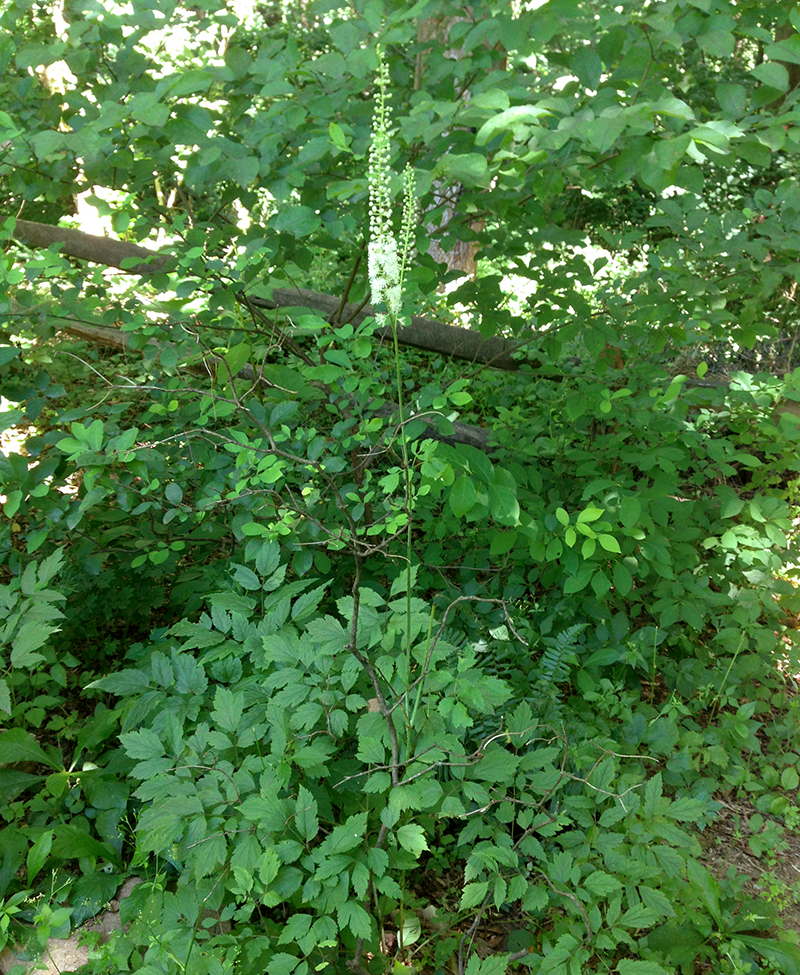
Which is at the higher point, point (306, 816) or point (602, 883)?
point (306, 816)

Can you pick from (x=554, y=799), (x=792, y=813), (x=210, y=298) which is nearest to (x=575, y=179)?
(x=210, y=298)

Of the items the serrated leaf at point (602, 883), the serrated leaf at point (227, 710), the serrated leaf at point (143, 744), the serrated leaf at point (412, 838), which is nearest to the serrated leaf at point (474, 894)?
the serrated leaf at point (412, 838)

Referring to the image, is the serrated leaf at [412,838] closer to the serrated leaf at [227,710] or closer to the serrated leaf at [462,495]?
the serrated leaf at [227,710]

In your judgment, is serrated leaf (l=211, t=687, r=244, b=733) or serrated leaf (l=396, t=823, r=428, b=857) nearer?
serrated leaf (l=396, t=823, r=428, b=857)

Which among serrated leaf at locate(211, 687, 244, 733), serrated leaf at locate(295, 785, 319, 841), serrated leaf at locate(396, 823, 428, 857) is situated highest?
serrated leaf at locate(211, 687, 244, 733)

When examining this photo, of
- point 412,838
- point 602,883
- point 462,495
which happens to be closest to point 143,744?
point 412,838

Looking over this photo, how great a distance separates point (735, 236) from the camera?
2.53 metres

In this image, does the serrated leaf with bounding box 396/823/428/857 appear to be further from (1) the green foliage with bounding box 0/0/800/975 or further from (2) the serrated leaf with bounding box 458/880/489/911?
(2) the serrated leaf with bounding box 458/880/489/911

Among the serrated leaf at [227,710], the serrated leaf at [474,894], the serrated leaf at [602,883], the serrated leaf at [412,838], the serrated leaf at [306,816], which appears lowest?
the serrated leaf at [602,883]

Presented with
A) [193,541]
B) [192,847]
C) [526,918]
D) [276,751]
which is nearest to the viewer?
[192,847]

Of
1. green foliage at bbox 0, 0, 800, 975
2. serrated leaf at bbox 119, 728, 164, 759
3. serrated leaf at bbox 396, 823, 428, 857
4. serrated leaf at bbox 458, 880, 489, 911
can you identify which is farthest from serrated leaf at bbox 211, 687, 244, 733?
serrated leaf at bbox 458, 880, 489, 911

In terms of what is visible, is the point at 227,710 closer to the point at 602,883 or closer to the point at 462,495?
the point at 462,495

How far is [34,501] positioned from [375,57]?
1.86 meters

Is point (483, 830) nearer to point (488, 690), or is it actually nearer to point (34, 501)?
point (488, 690)
